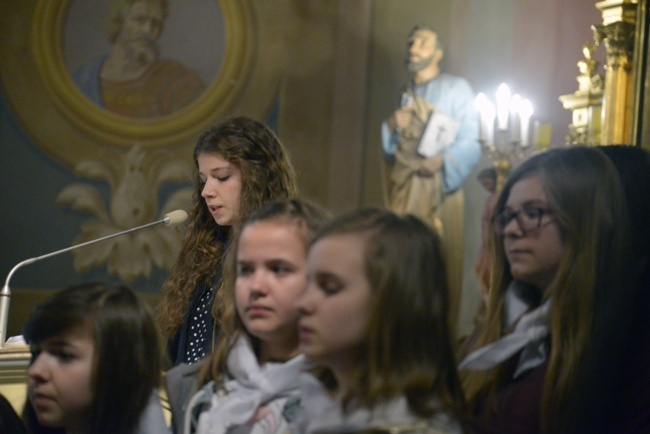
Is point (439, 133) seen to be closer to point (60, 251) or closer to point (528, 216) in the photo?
point (60, 251)

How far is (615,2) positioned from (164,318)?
444cm

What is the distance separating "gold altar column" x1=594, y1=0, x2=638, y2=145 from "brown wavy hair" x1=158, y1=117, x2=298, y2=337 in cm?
352

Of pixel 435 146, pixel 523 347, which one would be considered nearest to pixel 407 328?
pixel 523 347

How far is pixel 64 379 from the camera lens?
2.16 metres

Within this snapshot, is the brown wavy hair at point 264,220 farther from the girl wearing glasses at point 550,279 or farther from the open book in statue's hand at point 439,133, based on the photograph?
the open book in statue's hand at point 439,133

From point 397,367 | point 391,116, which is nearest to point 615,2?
point 391,116

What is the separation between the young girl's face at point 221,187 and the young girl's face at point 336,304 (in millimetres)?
1208

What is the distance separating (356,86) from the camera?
10.4m

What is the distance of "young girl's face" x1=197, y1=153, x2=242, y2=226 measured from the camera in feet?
10.3

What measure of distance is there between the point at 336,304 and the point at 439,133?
8.09m

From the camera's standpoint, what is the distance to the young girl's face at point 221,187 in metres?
3.13

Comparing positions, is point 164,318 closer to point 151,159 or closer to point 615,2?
point 615,2

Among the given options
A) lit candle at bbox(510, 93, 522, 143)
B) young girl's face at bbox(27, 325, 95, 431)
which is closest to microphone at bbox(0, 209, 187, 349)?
young girl's face at bbox(27, 325, 95, 431)

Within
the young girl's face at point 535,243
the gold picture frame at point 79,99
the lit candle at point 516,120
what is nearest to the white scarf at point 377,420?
the young girl's face at point 535,243
